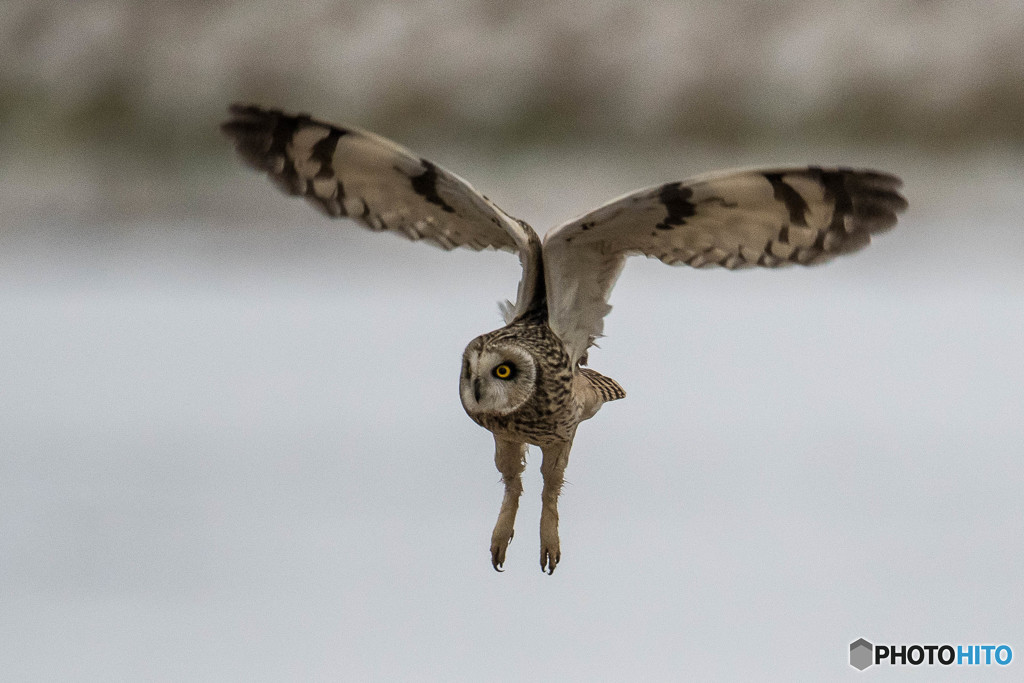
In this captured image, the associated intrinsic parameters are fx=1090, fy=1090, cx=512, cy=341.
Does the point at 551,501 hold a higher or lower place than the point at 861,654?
higher

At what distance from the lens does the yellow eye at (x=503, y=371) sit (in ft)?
3.11

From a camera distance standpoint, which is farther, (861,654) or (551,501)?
(861,654)

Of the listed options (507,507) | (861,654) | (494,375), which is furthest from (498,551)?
(861,654)

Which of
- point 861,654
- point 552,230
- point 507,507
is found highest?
point 552,230

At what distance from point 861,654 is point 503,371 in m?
0.69

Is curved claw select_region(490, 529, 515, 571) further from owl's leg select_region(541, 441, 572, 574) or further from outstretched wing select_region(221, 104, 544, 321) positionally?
outstretched wing select_region(221, 104, 544, 321)

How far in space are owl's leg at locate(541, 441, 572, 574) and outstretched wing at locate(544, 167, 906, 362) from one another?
0.12 meters

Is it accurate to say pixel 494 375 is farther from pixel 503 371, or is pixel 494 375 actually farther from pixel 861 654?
pixel 861 654

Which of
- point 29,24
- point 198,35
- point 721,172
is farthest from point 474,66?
point 721,172

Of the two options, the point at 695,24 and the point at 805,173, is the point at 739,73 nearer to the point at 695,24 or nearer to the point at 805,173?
the point at 695,24

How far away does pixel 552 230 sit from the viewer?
94 cm

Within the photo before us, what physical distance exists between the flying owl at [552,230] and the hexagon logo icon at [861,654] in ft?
1.71

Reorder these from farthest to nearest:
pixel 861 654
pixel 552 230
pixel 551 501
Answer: pixel 861 654 < pixel 551 501 < pixel 552 230

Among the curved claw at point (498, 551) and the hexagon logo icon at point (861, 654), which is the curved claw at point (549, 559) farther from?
the hexagon logo icon at point (861, 654)
